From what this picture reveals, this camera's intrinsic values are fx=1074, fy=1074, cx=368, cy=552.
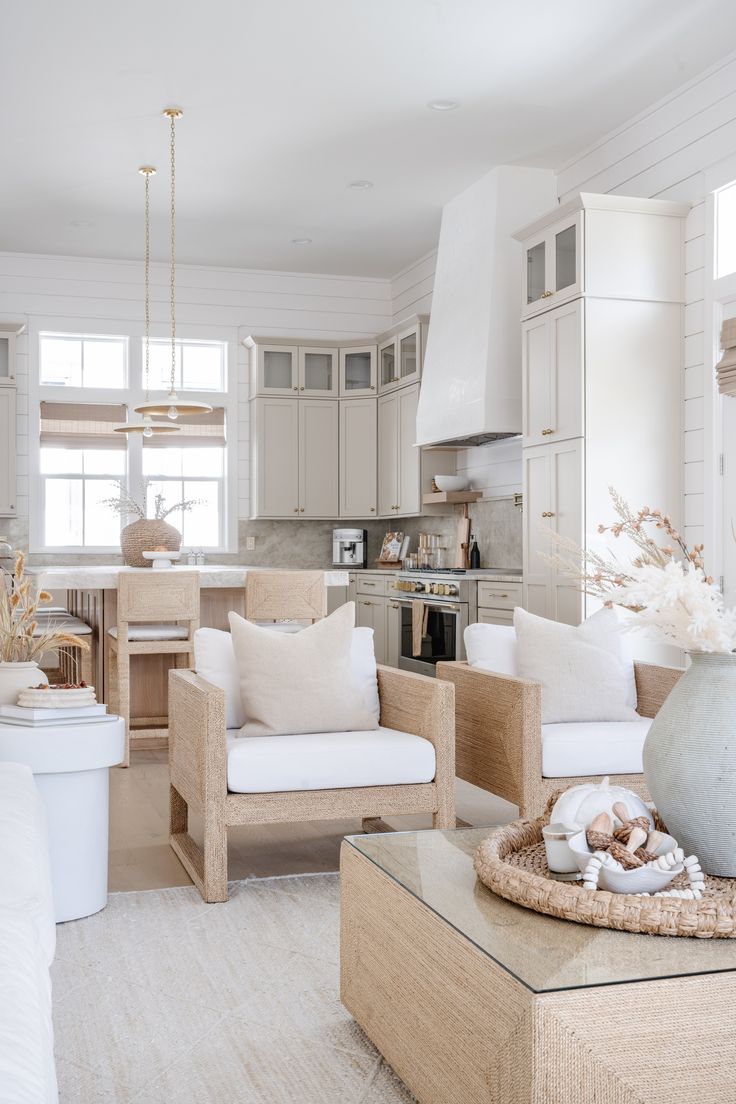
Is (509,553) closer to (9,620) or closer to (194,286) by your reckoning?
(194,286)

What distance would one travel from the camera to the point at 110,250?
8.16 meters

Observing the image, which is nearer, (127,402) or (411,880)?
(411,880)

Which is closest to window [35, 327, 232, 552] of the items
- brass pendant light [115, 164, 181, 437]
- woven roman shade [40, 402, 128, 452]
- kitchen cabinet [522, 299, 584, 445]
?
woven roman shade [40, 402, 128, 452]

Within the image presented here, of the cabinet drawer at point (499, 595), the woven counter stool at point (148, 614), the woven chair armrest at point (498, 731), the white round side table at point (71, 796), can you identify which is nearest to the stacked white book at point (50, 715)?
the white round side table at point (71, 796)

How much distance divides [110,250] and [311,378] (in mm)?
1811

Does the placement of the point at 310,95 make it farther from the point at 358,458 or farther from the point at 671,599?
the point at 671,599

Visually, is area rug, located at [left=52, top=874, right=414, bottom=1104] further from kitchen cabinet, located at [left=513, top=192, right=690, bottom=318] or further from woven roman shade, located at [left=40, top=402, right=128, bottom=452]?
woven roman shade, located at [left=40, top=402, right=128, bottom=452]

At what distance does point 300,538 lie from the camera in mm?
8914

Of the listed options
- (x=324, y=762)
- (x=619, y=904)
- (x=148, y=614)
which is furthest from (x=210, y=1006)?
(x=148, y=614)

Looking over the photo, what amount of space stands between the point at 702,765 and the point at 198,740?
1622 millimetres

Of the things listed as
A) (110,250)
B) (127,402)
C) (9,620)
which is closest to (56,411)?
(127,402)

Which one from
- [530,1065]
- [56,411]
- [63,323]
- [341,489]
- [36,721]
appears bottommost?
[530,1065]

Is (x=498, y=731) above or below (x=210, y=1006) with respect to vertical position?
above

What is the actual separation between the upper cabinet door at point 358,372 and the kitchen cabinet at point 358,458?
0.24 ft
